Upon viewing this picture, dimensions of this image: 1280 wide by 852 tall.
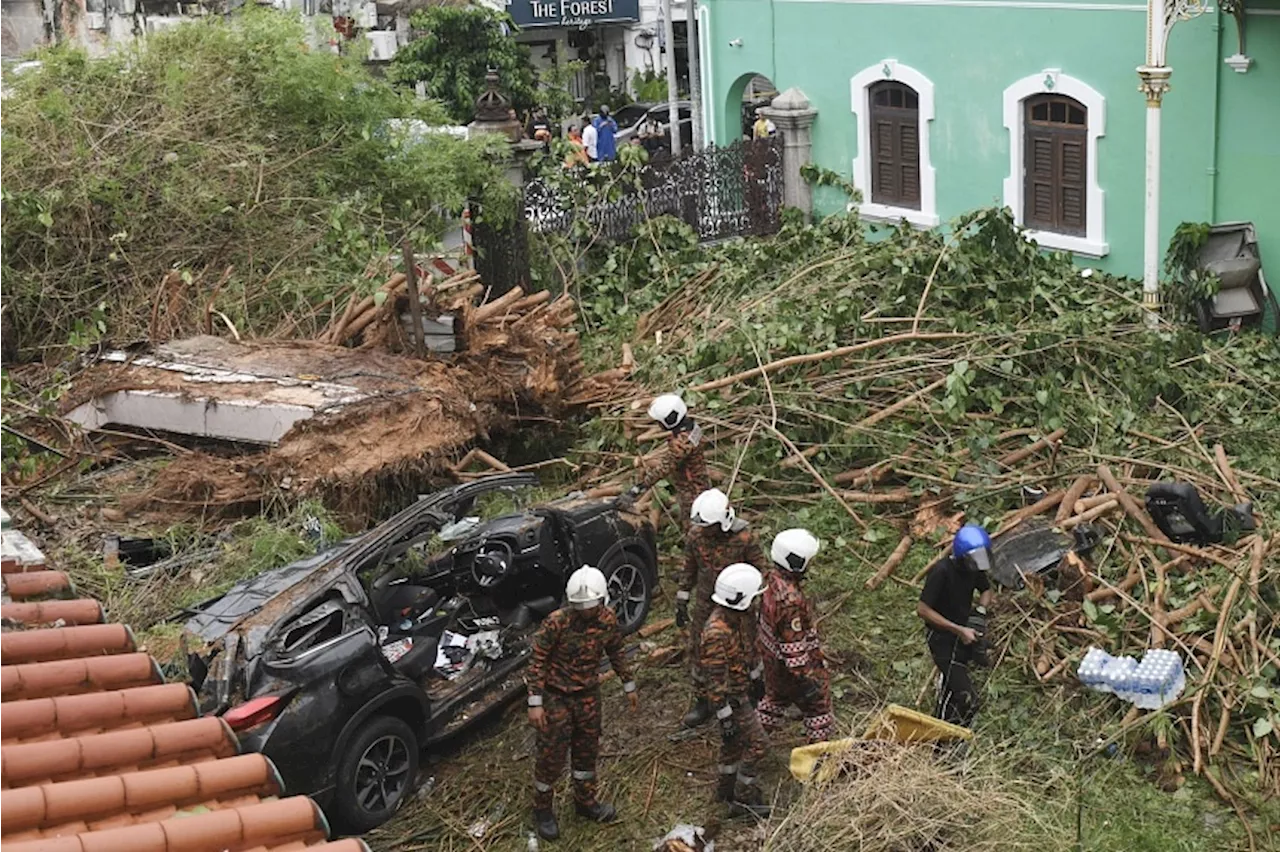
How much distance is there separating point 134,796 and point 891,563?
6283 mm

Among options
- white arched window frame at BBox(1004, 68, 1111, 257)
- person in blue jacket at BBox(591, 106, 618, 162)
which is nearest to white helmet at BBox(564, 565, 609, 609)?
white arched window frame at BBox(1004, 68, 1111, 257)

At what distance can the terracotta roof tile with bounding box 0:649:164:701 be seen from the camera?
6.32m

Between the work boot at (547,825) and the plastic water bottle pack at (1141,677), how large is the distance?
9.68 ft

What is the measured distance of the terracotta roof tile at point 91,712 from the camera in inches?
238

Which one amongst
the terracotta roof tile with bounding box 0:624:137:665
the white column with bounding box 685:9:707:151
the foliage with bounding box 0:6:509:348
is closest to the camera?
the terracotta roof tile with bounding box 0:624:137:665

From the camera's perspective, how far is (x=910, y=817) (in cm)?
714

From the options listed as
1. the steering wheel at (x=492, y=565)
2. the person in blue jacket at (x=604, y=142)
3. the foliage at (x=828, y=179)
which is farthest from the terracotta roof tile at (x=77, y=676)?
the person in blue jacket at (x=604, y=142)

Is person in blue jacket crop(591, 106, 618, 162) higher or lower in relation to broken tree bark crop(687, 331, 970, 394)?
higher

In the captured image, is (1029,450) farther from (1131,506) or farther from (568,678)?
(568,678)

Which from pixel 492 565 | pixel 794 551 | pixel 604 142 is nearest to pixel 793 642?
pixel 794 551

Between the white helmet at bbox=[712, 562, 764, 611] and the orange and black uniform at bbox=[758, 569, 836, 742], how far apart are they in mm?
342

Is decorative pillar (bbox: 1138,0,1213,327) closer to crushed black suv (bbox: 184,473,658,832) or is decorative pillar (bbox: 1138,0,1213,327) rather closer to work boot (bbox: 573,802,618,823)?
crushed black suv (bbox: 184,473,658,832)

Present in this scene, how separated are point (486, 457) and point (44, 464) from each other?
3.49m

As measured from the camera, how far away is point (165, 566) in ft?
35.5
